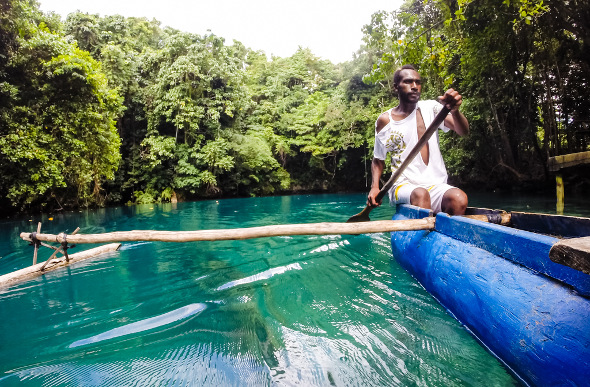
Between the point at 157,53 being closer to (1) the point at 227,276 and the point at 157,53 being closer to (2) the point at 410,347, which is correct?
(1) the point at 227,276

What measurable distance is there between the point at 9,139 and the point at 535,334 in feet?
41.3

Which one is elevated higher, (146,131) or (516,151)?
(146,131)

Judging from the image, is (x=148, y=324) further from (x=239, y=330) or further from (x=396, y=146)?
(x=396, y=146)

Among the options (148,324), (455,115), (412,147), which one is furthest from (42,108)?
(455,115)

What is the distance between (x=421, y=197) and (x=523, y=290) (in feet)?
4.89

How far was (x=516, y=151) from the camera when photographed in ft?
37.1

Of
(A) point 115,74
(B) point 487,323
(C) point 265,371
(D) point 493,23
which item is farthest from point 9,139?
(D) point 493,23

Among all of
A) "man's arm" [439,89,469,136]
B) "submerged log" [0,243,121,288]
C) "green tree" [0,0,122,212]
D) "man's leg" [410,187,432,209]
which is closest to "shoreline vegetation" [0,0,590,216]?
"green tree" [0,0,122,212]

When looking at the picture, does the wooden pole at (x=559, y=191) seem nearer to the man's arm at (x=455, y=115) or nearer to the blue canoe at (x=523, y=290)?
the man's arm at (x=455, y=115)

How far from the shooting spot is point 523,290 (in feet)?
3.75

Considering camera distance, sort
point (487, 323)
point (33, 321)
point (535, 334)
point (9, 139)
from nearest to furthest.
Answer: point (535, 334), point (487, 323), point (33, 321), point (9, 139)

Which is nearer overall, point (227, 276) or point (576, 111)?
point (227, 276)

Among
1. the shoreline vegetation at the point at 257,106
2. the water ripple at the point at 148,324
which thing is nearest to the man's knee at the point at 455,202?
the water ripple at the point at 148,324

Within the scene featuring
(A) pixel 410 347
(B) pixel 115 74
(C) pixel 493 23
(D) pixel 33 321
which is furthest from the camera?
(B) pixel 115 74
